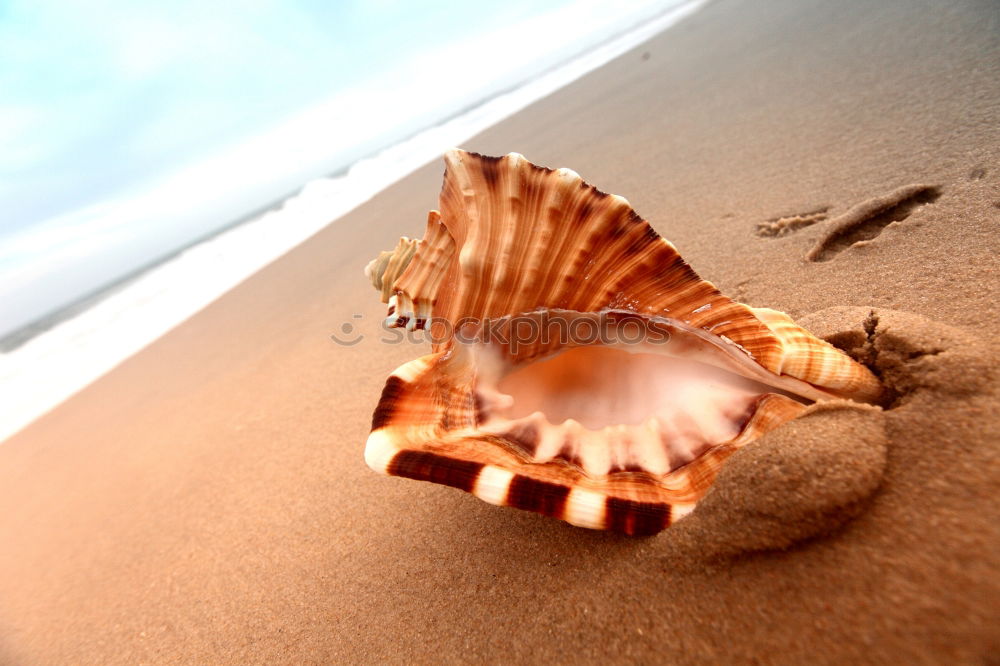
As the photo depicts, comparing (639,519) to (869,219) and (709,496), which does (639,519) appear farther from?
(869,219)

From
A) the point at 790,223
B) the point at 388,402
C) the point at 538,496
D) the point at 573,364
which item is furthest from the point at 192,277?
the point at 538,496

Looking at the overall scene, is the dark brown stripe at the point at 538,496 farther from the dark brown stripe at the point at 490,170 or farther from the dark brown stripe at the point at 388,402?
the dark brown stripe at the point at 490,170

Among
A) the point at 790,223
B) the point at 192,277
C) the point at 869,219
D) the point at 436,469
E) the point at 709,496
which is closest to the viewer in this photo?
the point at 709,496

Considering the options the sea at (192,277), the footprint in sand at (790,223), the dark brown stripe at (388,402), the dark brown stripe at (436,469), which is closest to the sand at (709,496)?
the footprint in sand at (790,223)

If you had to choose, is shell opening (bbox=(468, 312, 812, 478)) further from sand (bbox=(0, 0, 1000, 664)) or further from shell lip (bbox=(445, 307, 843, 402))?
sand (bbox=(0, 0, 1000, 664))

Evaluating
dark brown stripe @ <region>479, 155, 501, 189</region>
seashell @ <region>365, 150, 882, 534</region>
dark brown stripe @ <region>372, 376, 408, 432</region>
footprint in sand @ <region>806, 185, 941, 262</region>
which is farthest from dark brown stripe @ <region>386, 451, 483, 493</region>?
footprint in sand @ <region>806, 185, 941, 262</region>
